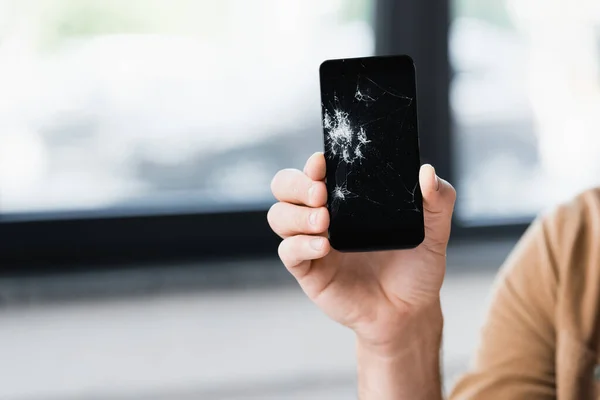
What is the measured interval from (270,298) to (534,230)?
696 millimetres

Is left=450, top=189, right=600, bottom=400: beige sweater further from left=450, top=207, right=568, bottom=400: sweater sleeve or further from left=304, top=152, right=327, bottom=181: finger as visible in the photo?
left=304, top=152, right=327, bottom=181: finger

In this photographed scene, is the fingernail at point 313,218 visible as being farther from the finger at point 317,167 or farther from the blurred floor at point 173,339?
the blurred floor at point 173,339

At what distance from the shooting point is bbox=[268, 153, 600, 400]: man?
0.79 metres

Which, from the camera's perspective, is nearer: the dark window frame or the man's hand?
the man's hand

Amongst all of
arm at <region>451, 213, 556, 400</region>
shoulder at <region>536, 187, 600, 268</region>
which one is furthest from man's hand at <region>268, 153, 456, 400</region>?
shoulder at <region>536, 187, 600, 268</region>

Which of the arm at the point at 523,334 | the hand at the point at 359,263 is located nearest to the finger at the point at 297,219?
the hand at the point at 359,263

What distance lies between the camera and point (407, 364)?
3.03ft

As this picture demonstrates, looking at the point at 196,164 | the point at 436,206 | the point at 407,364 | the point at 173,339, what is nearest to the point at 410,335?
the point at 407,364

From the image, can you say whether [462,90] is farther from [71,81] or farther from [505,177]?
[71,81]

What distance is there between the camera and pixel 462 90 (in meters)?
1.81

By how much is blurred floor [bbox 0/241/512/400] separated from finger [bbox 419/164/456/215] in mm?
897

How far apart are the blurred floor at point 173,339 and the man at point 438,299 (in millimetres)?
625

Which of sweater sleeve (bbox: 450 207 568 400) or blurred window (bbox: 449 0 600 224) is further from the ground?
blurred window (bbox: 449 0 600 224)

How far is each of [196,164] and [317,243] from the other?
0.99 metres
